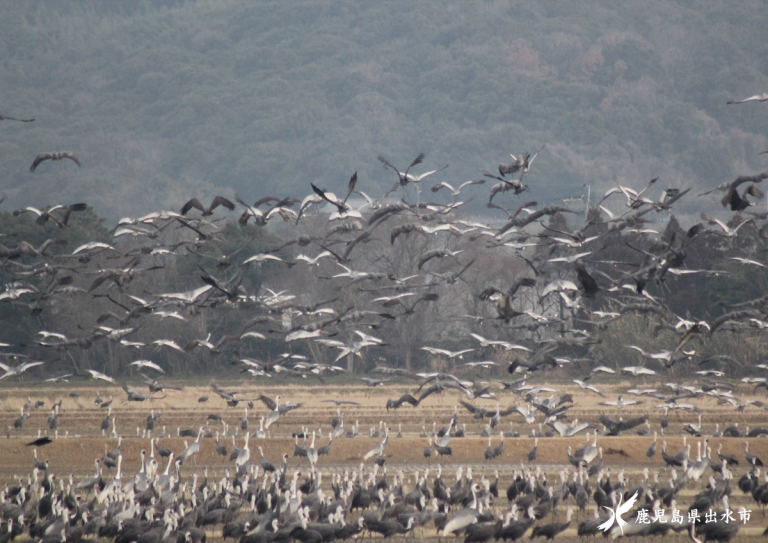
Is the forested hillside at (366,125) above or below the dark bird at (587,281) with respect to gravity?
above

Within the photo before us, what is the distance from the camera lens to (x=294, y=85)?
636ft

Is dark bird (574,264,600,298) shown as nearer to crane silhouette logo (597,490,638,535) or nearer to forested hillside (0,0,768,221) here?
crane silhouette logo (597,490,638,535)

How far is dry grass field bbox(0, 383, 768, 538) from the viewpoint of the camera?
72.2ft

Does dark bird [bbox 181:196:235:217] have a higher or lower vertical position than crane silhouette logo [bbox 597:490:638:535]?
higher

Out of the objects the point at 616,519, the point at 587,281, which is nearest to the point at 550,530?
the point at 616,519

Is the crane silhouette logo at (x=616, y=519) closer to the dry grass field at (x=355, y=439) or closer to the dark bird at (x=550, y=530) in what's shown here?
the dark bird at (x=550, y=530)

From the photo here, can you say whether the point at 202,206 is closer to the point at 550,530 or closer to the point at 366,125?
the point at 550,530

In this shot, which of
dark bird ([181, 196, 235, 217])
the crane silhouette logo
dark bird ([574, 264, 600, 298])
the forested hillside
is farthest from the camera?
the forested hillside

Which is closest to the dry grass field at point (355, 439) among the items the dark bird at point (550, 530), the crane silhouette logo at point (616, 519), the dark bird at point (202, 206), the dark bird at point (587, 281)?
the crane silhouette logo at point (616, 519)

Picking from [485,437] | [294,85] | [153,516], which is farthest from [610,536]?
[294,85]

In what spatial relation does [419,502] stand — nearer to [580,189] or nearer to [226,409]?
[226,409]

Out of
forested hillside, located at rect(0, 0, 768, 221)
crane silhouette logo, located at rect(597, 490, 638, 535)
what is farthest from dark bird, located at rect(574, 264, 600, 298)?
forested hillside, located at rect(0, 0, 768, 221)

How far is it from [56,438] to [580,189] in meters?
120

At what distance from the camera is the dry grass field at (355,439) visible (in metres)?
22.0
